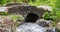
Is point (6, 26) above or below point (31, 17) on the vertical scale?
above

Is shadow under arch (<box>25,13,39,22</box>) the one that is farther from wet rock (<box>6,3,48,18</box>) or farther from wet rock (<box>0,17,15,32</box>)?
wet rock (<box>0,17,15,32</box>)

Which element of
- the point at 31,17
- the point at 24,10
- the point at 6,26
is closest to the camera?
the point at 6,26

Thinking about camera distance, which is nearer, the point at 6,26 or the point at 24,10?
the point at 6,26

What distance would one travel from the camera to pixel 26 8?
18.5 m

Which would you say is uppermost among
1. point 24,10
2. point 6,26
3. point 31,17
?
point 6,26

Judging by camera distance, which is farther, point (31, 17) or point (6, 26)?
point (31, 17)

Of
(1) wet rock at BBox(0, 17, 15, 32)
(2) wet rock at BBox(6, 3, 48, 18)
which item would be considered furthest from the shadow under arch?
(1) wet rock at BBox(0, 17, 15, 32)

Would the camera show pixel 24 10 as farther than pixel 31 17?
No

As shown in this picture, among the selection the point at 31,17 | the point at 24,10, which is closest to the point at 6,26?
the point at 24,10

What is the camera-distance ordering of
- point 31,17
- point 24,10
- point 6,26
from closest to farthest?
point 6,26, point 24,10, point 31,17

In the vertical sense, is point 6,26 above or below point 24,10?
above

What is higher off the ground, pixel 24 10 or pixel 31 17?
pixel 24 10

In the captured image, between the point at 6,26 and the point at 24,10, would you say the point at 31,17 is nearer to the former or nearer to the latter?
the point at 24,10

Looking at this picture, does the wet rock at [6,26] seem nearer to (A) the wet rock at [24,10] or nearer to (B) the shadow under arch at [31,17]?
(A) the wet rock at [24,10]
